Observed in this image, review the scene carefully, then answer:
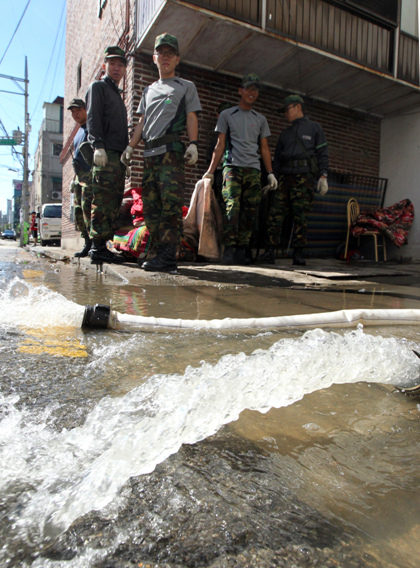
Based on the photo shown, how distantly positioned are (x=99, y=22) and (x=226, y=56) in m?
4.08

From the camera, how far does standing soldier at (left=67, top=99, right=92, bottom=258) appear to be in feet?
16.5

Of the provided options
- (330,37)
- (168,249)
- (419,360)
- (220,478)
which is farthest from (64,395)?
(330,37)

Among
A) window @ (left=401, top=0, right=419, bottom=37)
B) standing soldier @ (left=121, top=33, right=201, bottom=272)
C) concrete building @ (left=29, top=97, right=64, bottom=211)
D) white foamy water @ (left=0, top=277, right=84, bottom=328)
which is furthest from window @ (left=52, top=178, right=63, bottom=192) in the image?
white foamy water @ (left=0, top=277, right=84, bottom=328)

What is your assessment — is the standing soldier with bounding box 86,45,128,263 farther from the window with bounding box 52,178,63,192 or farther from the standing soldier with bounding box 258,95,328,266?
the window with bounding box 52,178,63,192

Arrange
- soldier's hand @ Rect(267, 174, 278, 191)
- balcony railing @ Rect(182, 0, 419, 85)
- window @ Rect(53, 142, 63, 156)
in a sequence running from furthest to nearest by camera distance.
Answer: window @ Rect(53, 142, 63, 156), balcony railing @ Rect(182, 0, 419, 85), soldier's hand @ Rect(267, 174, 278, 191)

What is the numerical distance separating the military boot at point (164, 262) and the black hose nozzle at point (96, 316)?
210 cm

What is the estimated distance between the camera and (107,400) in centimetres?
91

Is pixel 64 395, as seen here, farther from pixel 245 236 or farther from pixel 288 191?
pixel 288 191

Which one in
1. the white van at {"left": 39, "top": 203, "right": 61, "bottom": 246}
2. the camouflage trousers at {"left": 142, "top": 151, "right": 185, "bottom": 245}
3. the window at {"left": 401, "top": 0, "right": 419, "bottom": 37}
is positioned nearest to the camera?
the camouflage trousers at {"left": 142, "top": 151, "right": 185, "bottom": 245}

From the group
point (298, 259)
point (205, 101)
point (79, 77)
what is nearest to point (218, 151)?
point (298, 259)

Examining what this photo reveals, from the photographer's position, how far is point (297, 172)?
16.4 ft

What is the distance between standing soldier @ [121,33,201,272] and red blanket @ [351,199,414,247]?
3.84m

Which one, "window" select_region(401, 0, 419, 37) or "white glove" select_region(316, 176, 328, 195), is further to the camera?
"window" select_region(401, 0, 419, 37)

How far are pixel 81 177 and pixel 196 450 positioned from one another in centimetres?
514
